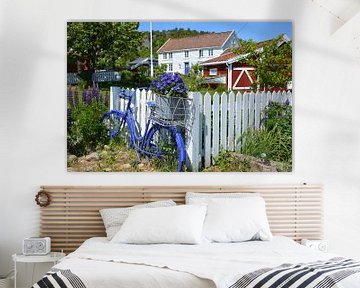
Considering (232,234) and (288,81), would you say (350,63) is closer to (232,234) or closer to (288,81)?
(288,81)

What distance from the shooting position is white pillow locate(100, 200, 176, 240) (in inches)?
231

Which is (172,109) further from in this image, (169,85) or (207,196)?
(207,196)

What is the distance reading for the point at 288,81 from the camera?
20.9ft

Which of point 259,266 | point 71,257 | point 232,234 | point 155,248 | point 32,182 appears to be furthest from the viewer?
point 32,182

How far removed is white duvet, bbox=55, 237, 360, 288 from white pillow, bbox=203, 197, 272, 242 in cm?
23

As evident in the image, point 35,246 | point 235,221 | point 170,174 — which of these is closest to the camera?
point 235,221

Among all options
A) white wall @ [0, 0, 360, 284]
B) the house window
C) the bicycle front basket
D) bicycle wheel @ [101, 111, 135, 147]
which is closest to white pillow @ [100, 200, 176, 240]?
white wall @ [0, 0, 360, 284]

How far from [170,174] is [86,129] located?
0.85 metres

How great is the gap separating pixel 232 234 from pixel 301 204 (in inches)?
35.3

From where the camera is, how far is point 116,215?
19.7ft

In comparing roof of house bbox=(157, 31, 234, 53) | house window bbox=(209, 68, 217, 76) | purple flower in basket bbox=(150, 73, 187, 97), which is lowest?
purple flower in basket bbox=(150, 73, 187, 97)

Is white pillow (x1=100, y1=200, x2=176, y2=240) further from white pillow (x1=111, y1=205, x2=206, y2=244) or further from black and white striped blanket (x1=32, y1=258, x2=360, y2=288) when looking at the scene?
black and white striped blanket (x1=32, y1=258, x2=360, y2=288)

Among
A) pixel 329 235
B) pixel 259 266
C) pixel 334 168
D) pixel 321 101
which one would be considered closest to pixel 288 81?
pixel 321 101

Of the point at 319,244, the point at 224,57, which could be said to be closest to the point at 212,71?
the point at 224,57
